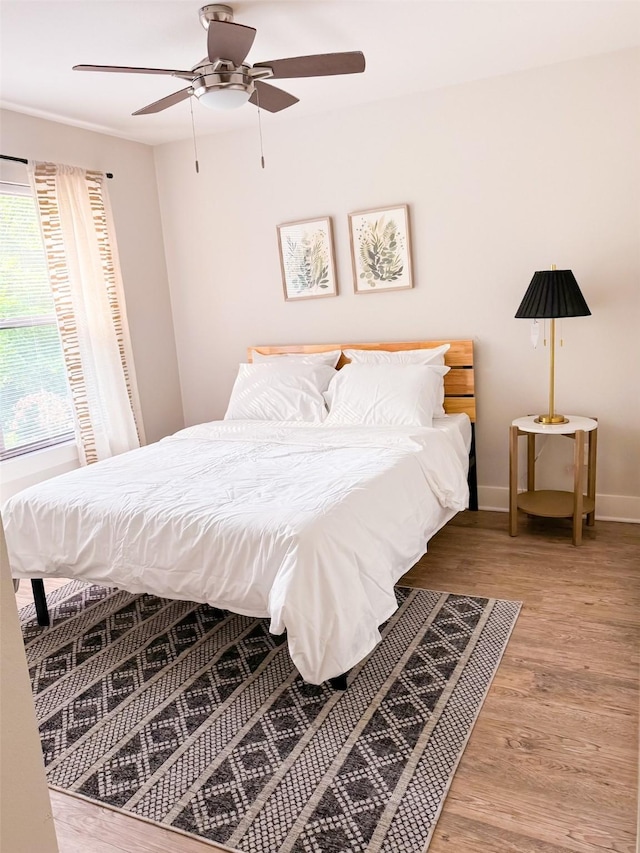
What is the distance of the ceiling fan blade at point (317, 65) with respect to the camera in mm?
2479

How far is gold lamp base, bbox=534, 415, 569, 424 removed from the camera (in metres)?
3.56

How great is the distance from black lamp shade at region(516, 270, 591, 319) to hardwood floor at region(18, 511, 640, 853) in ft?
4.15

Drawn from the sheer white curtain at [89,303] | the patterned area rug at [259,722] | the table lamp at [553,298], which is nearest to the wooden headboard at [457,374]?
the table lamp at [553,298]

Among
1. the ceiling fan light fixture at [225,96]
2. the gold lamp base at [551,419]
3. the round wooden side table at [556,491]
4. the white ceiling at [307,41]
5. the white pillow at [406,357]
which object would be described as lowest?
the round wooden side table at [556,491]

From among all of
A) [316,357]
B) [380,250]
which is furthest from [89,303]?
[380,250]

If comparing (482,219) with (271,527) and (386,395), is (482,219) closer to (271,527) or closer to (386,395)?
(386,395)

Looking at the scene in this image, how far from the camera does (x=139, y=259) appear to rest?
15.4 feet

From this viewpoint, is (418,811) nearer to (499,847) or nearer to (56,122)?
(499,847)

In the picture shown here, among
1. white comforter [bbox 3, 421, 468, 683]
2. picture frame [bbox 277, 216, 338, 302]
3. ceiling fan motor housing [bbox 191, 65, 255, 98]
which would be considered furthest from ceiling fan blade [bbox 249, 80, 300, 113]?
white comforter [bbox 3, 421, 468, 683]

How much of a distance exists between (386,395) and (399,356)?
417 millimetres

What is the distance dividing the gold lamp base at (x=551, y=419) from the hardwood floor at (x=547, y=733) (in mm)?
726

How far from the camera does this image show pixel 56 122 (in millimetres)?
3990

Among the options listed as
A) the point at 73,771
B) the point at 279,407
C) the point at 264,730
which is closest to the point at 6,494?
the point at 279,407

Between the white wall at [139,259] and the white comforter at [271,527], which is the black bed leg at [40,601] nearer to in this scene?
the white comforter at [271,527]
